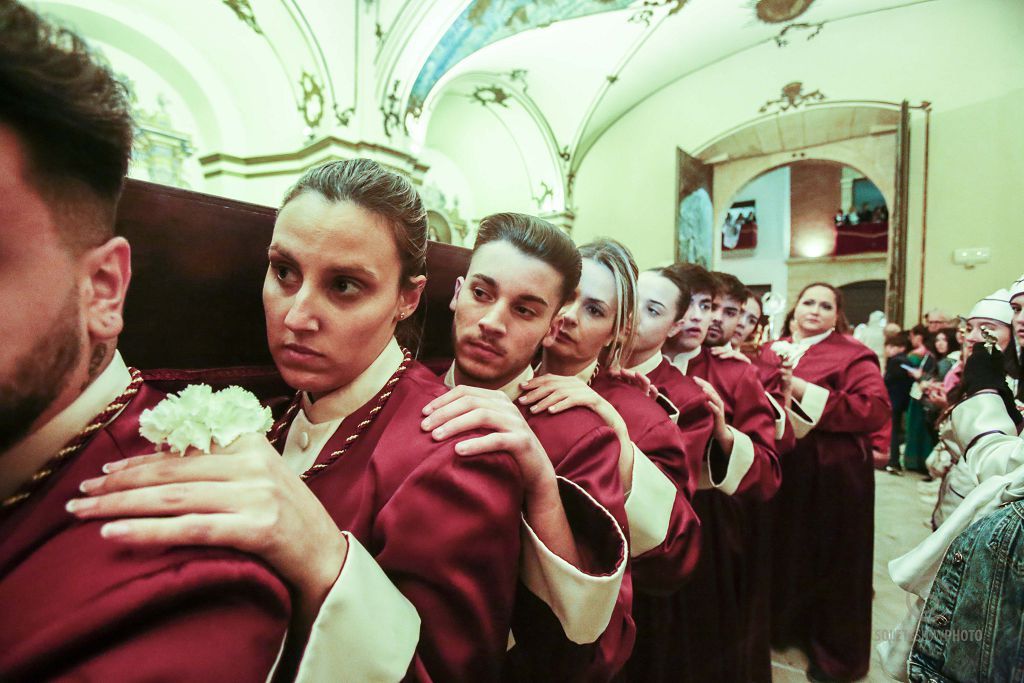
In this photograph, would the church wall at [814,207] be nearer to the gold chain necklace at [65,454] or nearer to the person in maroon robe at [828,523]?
the person in maroon robe at [828,523]

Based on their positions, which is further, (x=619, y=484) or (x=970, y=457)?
(x=970, y=457)

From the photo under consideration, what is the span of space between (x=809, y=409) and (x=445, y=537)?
2.85 metres

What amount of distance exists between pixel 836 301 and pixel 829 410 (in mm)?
959

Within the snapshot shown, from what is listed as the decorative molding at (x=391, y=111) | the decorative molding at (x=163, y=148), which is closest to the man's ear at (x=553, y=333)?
the decorative molding at (x=391, y=111)

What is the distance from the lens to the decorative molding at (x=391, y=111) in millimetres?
5679

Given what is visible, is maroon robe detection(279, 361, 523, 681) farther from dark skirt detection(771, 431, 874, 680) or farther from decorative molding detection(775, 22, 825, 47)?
decorative molding detection(775, 22, 825, 47)

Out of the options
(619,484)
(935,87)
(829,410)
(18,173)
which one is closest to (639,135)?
(935,87)

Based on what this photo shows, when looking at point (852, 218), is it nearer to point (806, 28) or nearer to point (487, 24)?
point (806, 28)

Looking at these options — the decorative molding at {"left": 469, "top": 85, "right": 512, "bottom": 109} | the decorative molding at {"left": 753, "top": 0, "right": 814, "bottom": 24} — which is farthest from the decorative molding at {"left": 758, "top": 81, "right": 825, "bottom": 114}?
the decorative molding at {"left": 469, "top": 85, "right": 512, "bottom": 109}

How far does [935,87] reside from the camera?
6680 mm

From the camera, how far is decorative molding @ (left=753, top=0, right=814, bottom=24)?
675 centimetres

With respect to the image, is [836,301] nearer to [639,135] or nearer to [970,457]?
[970,457]

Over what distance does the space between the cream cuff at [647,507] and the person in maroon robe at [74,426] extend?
1008 millimetres

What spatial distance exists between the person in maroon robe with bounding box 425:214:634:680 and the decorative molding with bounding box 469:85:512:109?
24.2ft
